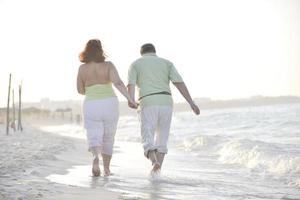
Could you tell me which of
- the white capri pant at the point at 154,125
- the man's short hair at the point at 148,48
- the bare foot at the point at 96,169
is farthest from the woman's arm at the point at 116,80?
the bare foot at the point at 96,169

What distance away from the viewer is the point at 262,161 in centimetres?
1195

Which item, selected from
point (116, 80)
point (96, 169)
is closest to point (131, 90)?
point (116, 80)

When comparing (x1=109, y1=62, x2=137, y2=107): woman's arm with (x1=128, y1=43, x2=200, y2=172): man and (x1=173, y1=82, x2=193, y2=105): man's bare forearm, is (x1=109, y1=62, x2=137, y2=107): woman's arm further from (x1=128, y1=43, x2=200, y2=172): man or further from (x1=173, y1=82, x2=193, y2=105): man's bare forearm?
(x1=173, y1=82, x2=193, y2=105): man's bare forearm

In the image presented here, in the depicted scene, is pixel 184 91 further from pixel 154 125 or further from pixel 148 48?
pixel 148 48

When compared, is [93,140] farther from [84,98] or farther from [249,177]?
[249,177]

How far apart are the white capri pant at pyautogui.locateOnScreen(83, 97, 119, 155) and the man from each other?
0.43m

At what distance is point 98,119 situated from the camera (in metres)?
7.23

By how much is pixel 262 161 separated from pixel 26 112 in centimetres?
10329

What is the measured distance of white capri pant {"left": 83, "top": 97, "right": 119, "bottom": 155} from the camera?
7.20 meters

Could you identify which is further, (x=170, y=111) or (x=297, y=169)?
(x=297, y=169)

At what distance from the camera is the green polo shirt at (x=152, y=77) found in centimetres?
762

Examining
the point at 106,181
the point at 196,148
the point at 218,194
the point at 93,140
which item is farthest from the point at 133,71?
the point at 196,148

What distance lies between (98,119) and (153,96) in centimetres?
84

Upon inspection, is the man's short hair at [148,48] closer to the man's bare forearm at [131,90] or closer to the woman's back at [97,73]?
the man's bare forearm at [131,90]
